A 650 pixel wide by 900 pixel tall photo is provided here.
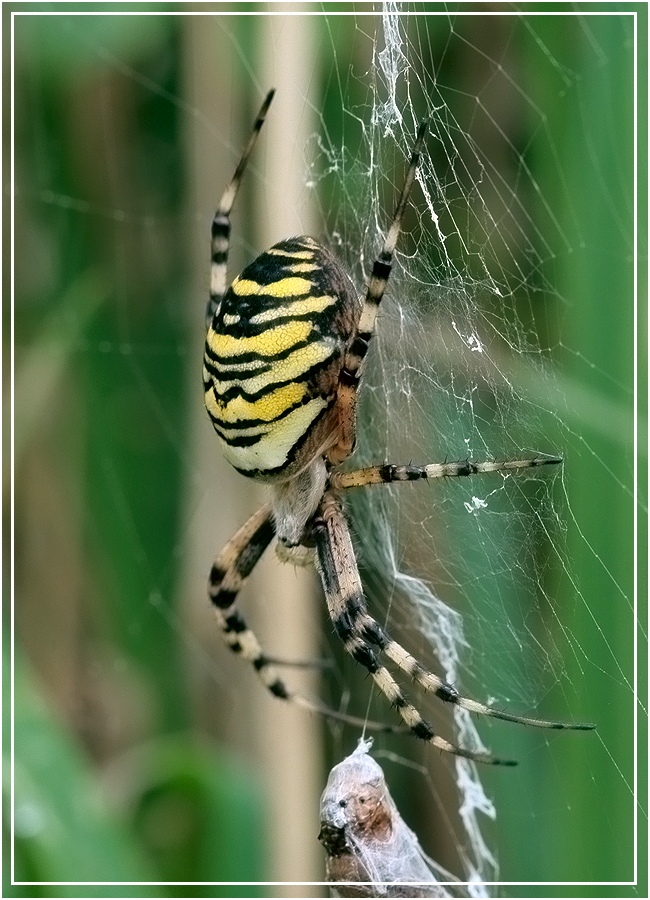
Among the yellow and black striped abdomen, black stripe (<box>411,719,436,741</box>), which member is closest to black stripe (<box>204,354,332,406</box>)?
the yellow and black striped abdomen

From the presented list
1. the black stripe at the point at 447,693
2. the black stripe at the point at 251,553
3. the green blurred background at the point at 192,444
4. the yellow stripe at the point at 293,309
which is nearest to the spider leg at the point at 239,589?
the black stripe at the point at 251,553

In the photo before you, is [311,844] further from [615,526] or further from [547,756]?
[615,526]

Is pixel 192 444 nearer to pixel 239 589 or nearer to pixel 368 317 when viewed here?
pixel 239 589

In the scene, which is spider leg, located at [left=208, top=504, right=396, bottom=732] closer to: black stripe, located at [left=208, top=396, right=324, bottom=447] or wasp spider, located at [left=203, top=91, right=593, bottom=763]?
wasp spider, located at [left=203, top=91, right=593, bottom=763]

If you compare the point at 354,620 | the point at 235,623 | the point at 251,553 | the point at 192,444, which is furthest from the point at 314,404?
the point at 192,444

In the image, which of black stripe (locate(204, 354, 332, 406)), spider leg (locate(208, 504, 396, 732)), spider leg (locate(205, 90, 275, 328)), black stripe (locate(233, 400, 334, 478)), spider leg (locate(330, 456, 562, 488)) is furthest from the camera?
spider leg (locate(208, 504, 396, 732))

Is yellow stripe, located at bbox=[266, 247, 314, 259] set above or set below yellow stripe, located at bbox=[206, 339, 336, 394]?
above

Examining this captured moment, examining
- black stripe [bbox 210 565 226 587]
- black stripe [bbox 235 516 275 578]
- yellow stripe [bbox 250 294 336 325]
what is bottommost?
black stripe [bbox 210 565 226 587]

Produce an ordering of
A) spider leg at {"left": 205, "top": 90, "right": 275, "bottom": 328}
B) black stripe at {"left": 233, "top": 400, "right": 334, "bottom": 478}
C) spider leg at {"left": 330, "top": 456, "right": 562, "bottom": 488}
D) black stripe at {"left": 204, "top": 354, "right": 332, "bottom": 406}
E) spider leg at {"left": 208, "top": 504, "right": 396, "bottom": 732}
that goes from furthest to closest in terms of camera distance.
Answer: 1. spider leg at {"left": 208, "top": 504, "right": 396, "bottom": 732}
2. spider leg at {"left": 205, "top": 90, "right": 275, "bottom": 328}
3. black stripe at {"left": 233, "top": 400, "right": 334, "bottom": 478}
4. black stripe at {"left": 204, "top": 354, "right": 332, "bottom": 406}
5. spider leg at {"left": 330, "top": 456, "right": 562, "bottom": 488}
